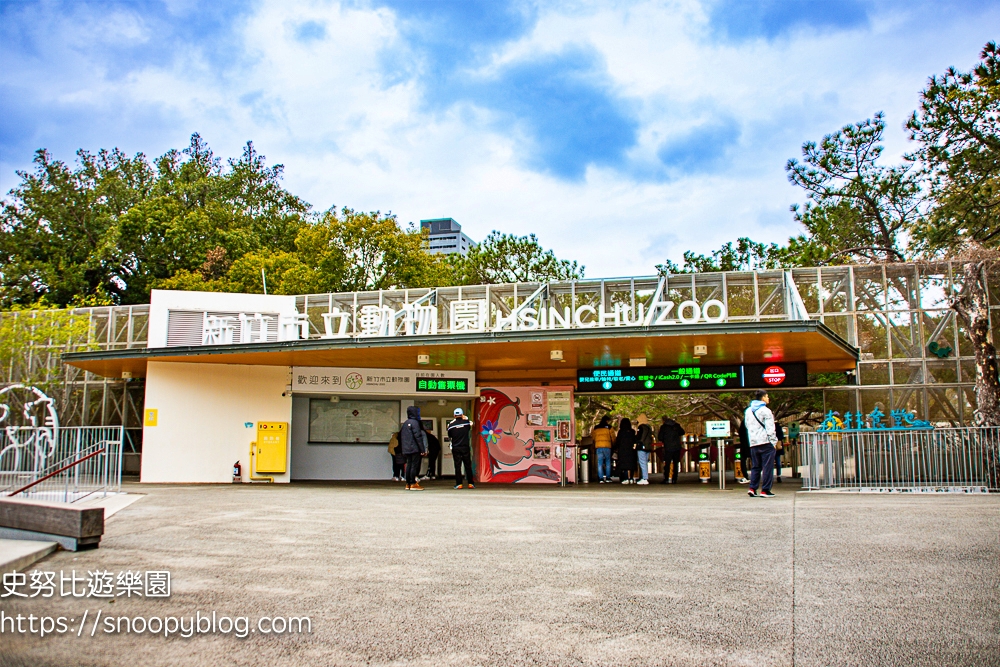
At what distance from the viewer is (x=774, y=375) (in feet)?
64.2

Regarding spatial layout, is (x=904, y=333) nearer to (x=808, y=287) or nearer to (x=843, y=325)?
(x=843, y=325)

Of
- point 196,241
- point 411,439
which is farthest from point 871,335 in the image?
point 196,241

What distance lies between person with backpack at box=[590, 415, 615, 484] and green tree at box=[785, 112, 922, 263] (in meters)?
10.3

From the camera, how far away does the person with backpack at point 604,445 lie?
21.8 metres

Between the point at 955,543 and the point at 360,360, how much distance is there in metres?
14.3

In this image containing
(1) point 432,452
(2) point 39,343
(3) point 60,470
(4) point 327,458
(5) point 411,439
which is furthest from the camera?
(2) point 39,343

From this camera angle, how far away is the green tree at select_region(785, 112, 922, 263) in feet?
85.3

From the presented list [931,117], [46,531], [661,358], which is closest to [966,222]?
[931,117]

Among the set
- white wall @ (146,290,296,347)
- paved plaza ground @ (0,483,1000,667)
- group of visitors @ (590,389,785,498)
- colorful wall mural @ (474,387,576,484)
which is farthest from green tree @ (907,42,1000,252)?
white wall @ (146,290,296,347)

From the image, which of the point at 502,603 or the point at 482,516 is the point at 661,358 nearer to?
the point at 482,516

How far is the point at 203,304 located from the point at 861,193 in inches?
776

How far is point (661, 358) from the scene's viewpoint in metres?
19.4

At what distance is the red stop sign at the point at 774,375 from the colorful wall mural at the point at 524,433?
473cm

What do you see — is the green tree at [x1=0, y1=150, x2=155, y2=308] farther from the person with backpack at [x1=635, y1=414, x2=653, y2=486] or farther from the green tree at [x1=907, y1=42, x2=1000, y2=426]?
the green tree at [x1=907, y1=42, x2=1000, y2=426]
